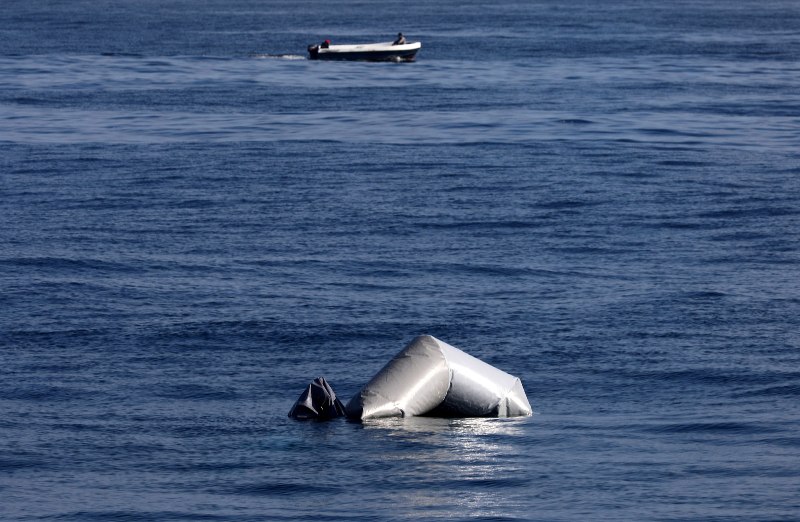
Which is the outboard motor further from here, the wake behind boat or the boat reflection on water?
the wake behind boat

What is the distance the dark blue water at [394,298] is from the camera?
14.5 metres

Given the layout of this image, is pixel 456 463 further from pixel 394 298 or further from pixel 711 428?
pixel 394 298

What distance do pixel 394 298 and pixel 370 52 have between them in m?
57.5

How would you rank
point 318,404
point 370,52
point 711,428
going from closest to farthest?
1. point 711,428
2. point 318,404
3. point 370,52

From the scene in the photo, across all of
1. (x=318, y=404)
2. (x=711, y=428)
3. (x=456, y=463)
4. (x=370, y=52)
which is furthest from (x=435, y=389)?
(x=370, y=52)

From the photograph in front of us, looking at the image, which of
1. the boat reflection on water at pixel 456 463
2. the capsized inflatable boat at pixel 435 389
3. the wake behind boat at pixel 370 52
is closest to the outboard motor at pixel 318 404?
the capsized inflatable boat at pixel 435 389

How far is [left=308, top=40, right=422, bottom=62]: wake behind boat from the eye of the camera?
258 feet

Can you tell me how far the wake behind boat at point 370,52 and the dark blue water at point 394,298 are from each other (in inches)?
800

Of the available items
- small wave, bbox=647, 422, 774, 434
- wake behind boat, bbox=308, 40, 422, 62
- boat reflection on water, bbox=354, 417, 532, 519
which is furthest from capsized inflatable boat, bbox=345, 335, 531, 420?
wake behind boat, bbox=308, 40, 422, 62

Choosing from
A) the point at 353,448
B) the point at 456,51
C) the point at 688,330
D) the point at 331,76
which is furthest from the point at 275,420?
the point at 456,51

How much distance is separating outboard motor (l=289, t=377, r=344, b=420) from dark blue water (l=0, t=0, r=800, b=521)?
26 centimetres

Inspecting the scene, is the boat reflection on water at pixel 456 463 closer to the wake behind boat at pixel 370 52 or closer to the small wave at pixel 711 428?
the small wave at pixel 711 428

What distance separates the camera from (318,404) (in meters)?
16.7

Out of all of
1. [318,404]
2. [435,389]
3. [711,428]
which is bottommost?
[711,428]
